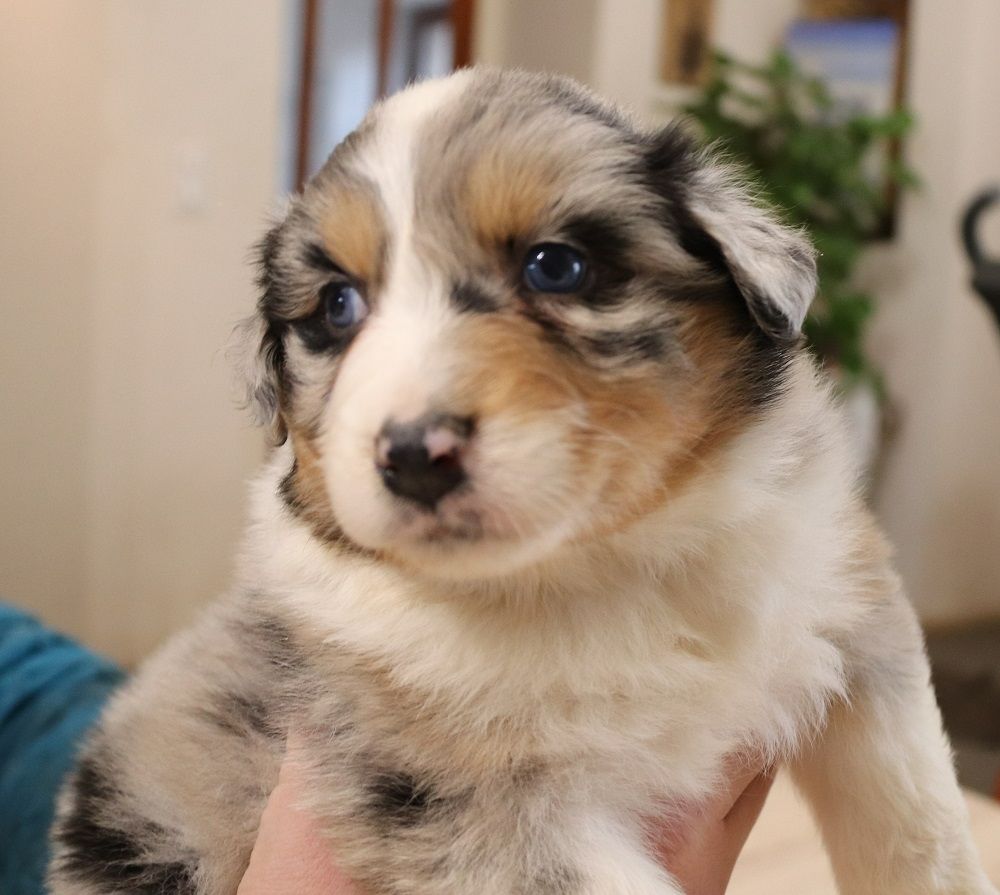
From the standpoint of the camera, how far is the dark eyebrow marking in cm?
148

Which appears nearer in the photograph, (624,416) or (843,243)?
(624,416)

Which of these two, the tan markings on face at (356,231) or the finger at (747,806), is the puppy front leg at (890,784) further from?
the tan markings on face at (356,231)

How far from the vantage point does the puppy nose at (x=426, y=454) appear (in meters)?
1.17

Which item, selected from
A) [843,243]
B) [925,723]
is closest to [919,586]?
[843,243]

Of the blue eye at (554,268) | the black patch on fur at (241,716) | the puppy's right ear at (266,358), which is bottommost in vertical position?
the black patch on fur at (241,716)

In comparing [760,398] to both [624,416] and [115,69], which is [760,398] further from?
[115,69]

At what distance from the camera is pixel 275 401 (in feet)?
5.50

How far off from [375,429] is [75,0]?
13.2 feet

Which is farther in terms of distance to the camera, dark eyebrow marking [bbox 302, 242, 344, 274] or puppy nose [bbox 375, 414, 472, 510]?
dark eyebrow marking [bbox 302, 242, 344, 274]

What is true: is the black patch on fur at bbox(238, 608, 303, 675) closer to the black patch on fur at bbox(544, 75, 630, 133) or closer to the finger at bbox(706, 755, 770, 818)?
the finger at bbox(706, 755, 770, 818)

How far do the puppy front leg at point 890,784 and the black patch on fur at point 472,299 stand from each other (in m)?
0.76

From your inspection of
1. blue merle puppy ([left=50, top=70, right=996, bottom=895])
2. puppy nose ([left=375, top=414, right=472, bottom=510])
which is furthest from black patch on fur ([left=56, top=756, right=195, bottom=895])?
puppy nose ([left=375, top=414, right=472, bottom=510])

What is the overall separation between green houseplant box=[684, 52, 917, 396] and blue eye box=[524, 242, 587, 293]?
4362mm

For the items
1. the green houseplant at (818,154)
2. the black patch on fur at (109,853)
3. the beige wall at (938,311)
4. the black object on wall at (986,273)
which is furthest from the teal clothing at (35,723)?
the beige wall at (938,311)
